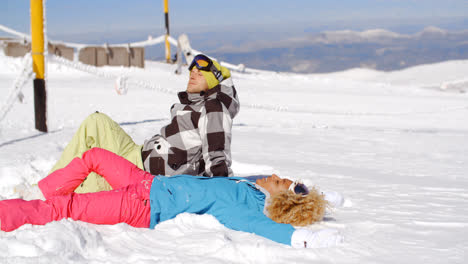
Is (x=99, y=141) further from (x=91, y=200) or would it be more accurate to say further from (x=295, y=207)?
(x=295, y=207)

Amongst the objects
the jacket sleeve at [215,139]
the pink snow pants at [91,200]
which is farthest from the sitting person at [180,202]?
the jacket sleeve at [215,139]

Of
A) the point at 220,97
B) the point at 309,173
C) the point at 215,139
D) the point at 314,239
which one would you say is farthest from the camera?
the point at 309,173

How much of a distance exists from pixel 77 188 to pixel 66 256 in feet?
3.39

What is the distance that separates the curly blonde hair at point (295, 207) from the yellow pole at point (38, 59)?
407cm

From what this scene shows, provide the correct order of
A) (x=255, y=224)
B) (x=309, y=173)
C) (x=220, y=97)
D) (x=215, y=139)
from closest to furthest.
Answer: (x=255, y=224) < (x=215, y=139) < (x=220, y=97) < (x=309, y=173)

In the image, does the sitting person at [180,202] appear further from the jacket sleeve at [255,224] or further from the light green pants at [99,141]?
the light green pants at [99,141]

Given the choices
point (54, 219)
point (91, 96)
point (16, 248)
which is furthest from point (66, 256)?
point (91, 96)

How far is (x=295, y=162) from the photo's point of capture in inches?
189

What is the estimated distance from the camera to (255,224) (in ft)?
8.39

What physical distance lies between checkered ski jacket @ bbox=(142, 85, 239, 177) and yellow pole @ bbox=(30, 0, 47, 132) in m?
3.01

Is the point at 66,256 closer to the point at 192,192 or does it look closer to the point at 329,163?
the point at 192,192

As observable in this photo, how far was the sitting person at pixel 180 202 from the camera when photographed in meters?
2.55

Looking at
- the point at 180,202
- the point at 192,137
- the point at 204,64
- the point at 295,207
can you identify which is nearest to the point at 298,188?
the point at 295,207

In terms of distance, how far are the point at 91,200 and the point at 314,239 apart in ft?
4.00
